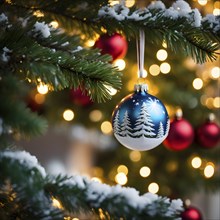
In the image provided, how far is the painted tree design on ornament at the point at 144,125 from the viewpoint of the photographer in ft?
1.97

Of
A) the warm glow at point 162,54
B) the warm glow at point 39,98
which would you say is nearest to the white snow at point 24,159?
the warm glow at point 162,54

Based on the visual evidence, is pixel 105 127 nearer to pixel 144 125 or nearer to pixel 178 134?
pixel 178 134

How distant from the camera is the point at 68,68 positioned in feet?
1.89

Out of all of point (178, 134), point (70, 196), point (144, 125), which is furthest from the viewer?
point (178, 134)

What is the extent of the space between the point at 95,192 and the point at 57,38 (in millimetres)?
251

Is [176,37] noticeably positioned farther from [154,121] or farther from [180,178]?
[180,178]

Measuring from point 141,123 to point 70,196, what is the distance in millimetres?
169

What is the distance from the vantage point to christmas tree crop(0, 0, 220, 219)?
1.58 feet

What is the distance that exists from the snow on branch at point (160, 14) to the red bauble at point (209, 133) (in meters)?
0.58

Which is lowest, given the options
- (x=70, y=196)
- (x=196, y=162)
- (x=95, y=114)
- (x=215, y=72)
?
(x=70, y=196)

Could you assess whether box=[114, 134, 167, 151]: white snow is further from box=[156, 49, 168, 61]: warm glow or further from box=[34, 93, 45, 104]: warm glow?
box=[34, 93, 45, 104]: warm glow

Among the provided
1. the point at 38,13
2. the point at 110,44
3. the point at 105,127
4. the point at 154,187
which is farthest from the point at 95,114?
the point at 38,13

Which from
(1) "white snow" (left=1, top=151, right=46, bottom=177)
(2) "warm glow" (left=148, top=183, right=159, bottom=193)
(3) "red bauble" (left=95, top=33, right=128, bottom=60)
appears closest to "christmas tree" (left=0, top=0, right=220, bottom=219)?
(1) "white snow" (left=1, top=151, right=46, bottom=177)

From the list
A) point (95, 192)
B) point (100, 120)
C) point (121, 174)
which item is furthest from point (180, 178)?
point (95, 192)
